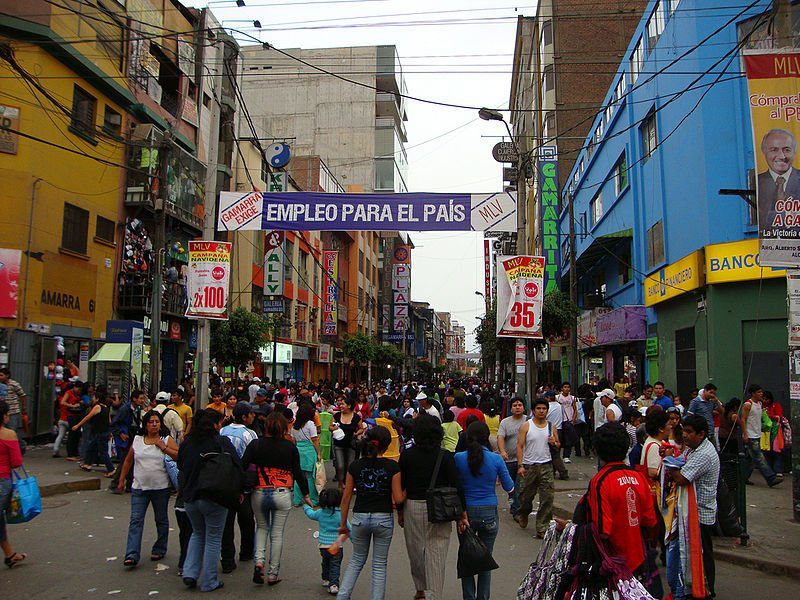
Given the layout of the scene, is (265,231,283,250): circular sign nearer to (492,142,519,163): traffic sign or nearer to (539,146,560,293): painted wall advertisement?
(539,146,560,293): painted wall advertisement

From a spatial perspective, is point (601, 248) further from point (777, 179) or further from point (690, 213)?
point (777, 179)

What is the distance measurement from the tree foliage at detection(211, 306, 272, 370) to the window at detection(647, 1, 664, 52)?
56.1 feet

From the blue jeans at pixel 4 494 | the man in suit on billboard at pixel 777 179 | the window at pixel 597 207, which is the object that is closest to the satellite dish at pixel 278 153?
the window at pixel 597 207

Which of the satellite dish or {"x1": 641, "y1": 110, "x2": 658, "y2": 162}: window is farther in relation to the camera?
the satellite dish

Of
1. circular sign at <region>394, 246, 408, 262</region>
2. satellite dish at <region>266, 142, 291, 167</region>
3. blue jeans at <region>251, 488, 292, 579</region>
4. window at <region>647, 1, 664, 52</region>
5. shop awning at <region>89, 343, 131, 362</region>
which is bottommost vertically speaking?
blue jeans at <region>251, 488, 292, 579</region>

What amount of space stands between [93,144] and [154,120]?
3372 mm

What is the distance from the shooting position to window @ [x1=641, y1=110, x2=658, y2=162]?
21469mm

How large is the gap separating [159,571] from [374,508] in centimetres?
285

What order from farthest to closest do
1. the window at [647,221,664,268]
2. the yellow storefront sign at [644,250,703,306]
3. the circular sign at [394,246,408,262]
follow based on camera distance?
1. the circular sign at [394,246,408,262]
2. the window at [647,221,664,268]
3. the yellow storefront sign at [644,250,703,306]

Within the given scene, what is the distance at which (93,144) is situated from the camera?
65.9 ft

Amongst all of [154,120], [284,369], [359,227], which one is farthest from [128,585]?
[284,369]

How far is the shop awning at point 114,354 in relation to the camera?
16.7 m

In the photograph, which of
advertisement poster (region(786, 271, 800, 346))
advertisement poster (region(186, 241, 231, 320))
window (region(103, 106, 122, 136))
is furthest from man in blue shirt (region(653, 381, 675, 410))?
window (region(103, 106, 122, 136))

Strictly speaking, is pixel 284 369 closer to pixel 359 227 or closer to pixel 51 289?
pixel 51 289
